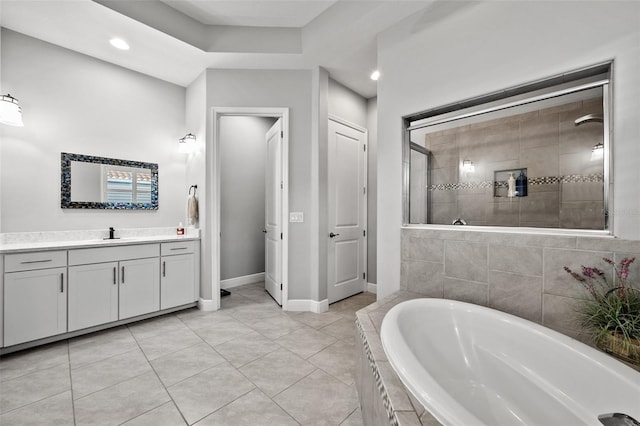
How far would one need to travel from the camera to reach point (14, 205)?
2432 millimetres

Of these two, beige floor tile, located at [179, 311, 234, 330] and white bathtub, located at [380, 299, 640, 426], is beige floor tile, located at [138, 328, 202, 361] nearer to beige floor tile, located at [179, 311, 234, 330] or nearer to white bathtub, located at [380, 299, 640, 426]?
beige floor tile, located at [179, 311, 234, 330]

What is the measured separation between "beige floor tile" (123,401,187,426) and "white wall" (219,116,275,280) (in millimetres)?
2504

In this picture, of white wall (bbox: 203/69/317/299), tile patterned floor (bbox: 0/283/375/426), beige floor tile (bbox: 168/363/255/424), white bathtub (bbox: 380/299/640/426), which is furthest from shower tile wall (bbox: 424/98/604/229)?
beige floor tile (bbox: 168/363/255/424)

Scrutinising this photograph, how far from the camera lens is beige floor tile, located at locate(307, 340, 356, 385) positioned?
6.11 ft

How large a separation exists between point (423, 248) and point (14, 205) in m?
3.68

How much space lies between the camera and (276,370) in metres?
1.91

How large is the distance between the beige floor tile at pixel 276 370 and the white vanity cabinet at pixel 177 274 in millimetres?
1437

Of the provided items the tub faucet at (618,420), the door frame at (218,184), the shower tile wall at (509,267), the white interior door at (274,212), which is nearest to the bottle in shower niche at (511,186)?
the shower tile wall at (509,267)

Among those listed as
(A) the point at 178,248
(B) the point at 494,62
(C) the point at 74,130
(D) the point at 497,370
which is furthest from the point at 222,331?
(B) the point at 494,62

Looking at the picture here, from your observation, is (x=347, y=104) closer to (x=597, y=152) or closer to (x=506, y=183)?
(x=506, y=183)

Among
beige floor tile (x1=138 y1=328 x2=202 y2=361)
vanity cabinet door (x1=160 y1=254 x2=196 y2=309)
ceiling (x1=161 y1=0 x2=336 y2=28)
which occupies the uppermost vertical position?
ceiling (x1=161 y1=0 x2=336 y2=28)

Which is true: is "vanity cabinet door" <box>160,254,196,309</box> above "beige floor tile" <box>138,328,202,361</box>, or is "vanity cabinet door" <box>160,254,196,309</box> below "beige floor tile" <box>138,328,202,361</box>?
above

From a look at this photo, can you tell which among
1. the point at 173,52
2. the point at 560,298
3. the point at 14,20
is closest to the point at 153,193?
the point at 173,52

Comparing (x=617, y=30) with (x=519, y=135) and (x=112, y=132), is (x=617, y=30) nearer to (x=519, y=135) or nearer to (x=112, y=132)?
(x=519, y=135)
